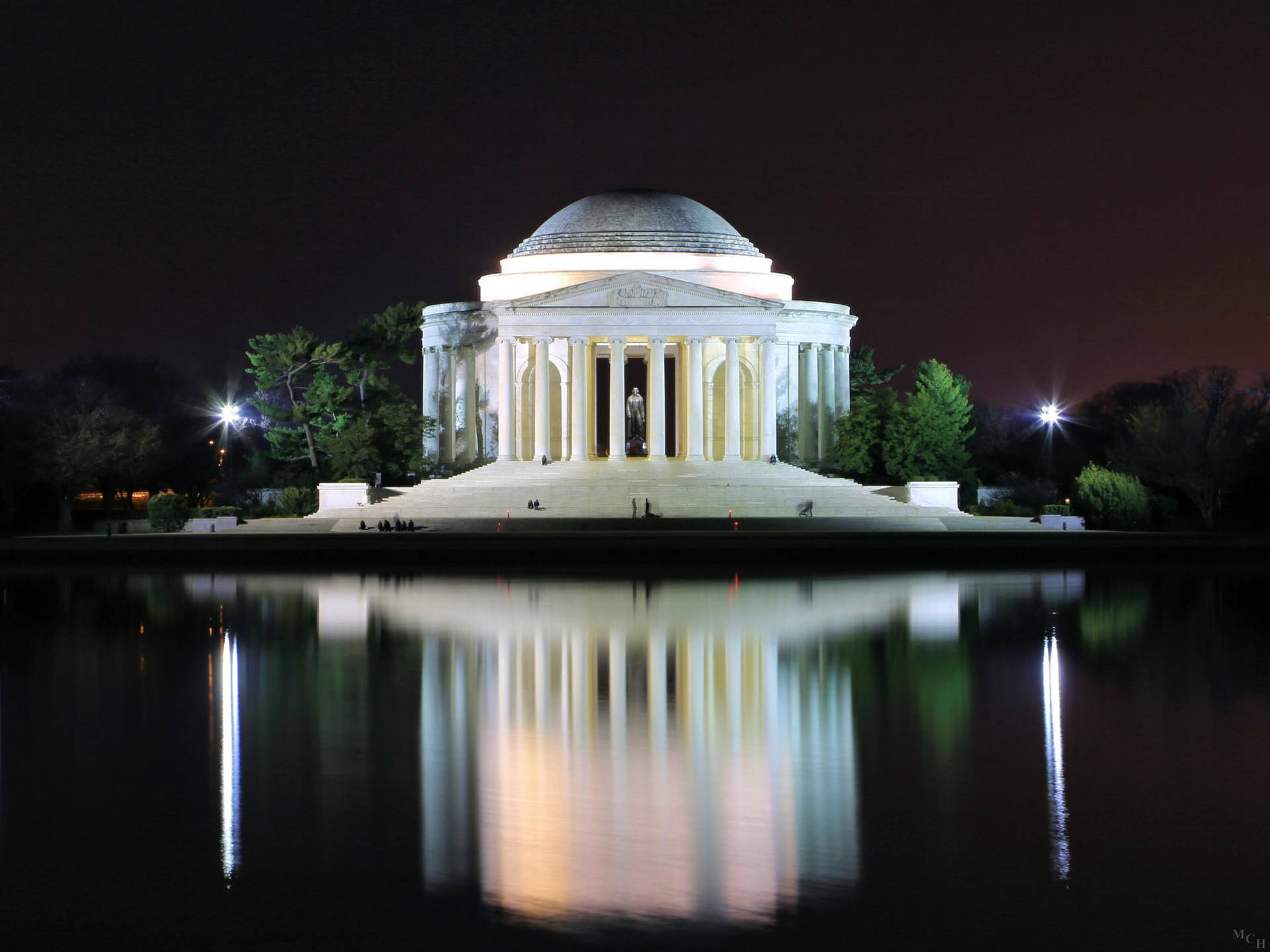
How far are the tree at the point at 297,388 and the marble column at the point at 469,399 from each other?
29.7 feet

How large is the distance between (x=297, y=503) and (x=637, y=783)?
2619 inches

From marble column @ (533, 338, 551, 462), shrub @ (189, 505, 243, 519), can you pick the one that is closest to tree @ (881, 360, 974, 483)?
marble column @ (533, 338, 551, 462)

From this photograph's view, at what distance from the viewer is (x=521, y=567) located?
5009 cm

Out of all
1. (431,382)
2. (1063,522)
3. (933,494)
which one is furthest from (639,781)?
(431,382)

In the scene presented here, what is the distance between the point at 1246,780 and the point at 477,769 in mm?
7766

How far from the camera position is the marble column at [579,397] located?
94000 mm

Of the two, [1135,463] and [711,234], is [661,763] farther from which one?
[711,234]

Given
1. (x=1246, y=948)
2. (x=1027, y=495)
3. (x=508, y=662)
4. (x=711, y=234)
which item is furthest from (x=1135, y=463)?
(x=1246, y=948)

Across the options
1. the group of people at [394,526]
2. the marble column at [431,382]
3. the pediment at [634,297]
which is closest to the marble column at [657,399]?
the pediment at [634,297]

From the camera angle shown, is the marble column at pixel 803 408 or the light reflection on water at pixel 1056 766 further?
the marble column at pixel 803 408

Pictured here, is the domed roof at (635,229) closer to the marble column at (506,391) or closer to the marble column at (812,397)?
the marble column at (812,397)

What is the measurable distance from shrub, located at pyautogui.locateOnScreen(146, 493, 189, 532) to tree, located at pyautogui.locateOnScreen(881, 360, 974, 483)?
3739cm

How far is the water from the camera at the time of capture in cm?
1293

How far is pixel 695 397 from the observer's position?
94938 mm
